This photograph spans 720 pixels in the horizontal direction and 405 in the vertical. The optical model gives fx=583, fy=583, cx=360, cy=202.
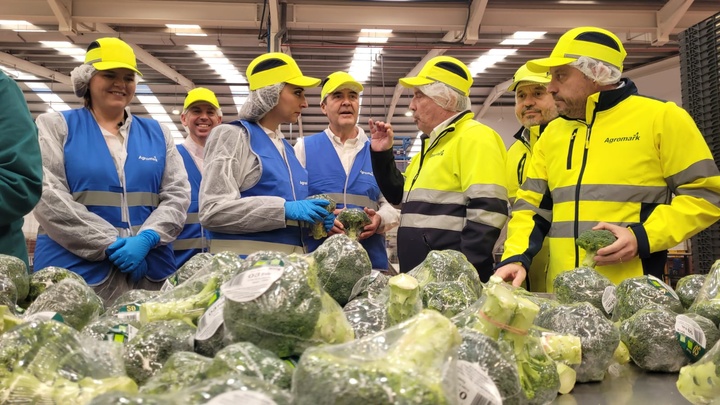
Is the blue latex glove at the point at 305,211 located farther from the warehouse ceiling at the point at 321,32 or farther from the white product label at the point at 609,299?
the warehouse ceiling at the point at 321,32

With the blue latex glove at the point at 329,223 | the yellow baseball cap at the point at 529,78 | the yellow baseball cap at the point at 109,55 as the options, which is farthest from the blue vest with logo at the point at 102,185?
the yellow baseball cap at the point at 529,78

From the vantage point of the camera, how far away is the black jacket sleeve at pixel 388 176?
3307 millimetres

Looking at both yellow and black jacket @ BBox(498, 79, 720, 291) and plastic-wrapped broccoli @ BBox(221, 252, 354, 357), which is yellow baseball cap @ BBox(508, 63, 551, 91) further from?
plastic-wrapped broccoli @ BBox(221, 252, 354, 357)

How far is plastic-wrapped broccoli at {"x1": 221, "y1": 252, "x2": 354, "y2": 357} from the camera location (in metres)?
0.86

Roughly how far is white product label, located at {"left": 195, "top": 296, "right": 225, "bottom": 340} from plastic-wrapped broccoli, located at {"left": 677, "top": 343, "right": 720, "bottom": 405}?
0.80 m

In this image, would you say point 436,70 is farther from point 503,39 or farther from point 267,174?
point 503,39

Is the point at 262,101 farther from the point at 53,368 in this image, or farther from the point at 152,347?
the point at 53,368

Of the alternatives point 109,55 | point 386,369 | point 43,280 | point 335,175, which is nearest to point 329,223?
point 335,175

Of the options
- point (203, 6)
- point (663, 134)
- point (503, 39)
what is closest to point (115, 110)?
point (663, 134)

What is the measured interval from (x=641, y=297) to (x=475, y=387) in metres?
0.90

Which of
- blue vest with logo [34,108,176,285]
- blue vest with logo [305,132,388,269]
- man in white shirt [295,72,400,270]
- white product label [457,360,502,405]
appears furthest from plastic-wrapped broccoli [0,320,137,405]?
blue vest with logo [305,132,388,269]

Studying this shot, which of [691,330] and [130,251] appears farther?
[130,251]

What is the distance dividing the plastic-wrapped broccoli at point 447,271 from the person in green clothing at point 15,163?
1.35m

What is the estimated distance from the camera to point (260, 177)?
2863 millimetres
